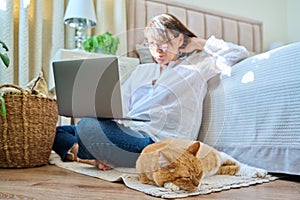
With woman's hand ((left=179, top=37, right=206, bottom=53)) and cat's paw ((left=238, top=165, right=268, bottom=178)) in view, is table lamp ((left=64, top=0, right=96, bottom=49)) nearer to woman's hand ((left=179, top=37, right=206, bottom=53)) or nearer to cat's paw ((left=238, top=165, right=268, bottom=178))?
woman's hand ((left=179, top=37, right=206, bottom=53))

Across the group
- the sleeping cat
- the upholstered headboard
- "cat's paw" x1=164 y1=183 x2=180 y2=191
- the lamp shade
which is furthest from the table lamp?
"cat's paw" x1=164 y1=183 x2=180 y2=191

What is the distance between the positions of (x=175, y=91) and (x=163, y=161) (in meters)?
0.42

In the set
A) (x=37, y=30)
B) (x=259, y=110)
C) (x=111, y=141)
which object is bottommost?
(x=111, y=141)

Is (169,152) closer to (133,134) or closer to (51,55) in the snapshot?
(133,134)

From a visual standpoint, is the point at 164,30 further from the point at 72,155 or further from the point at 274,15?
the point at 274,15

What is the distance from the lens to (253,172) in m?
1.06

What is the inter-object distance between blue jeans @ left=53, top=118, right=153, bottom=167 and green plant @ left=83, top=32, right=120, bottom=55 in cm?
76

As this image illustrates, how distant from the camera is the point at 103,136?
1185 millimetres

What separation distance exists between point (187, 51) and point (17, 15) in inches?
51.2

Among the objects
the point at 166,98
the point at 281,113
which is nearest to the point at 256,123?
the point at 281,113

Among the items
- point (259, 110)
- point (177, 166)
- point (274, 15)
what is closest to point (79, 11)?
point (259, 110)

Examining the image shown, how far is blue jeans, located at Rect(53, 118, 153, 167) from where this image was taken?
1.18 meters

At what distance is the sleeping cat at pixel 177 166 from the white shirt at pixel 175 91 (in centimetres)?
19

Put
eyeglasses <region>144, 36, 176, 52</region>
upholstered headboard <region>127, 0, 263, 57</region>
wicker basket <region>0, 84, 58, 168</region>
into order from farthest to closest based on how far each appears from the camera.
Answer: upholstered headboard <region>127, 0, 263, 57</region> < wicker basket <region>0, 84, 58, 168</region> < eyeglasses <region>144, 36, 176, 52</region>
